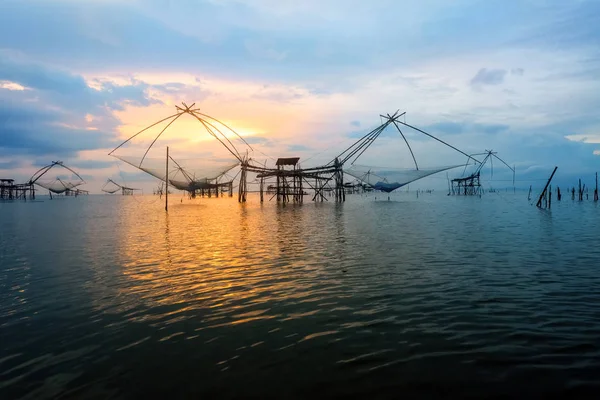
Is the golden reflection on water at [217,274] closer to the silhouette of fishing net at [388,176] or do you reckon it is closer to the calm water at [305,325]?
the calm water at [305,325]

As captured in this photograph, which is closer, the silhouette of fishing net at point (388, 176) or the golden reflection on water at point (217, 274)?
the golden reflection on water at point (217, 274)

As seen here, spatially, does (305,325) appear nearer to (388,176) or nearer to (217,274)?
(217,274)

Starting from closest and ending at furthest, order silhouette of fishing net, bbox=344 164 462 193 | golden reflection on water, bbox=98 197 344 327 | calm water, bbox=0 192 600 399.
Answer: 1. calm water, bbox=0 192 600 399
2. golden reflection on water, bbox=98 197 344 327
3. silhouette of fishing net, bbox=344 164 462 193

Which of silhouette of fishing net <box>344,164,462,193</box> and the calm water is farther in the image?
silhouette of fishing net <box>344,164,462,193</box>

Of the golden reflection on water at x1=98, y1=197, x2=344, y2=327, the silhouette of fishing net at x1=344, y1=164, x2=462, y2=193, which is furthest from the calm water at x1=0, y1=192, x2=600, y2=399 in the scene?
the silhouette of fishing net at x1=344, y1=164, x2=462, y2=193

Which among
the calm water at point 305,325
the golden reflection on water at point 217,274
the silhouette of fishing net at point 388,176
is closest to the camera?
the calm water at point 305,325

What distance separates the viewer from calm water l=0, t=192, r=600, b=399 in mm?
4883

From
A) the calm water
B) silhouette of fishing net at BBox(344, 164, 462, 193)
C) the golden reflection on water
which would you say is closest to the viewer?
the calm water

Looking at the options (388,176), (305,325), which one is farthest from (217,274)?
(388,176)

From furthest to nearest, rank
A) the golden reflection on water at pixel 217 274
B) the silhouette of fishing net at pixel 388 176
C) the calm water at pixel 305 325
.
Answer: the silhouette of fishing net at pixel 388 176
the golden reflection on water at pixel 217 274
the calm water at pixel 305 325

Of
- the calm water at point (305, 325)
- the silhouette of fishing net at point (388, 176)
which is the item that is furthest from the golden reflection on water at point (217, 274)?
the silhouette of fishing net at point (388, 176)

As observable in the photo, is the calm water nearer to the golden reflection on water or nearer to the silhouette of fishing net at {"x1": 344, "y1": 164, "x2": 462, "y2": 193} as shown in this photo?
the golden reflection on water

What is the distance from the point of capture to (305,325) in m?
6.87

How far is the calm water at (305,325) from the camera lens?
488 centimetres
